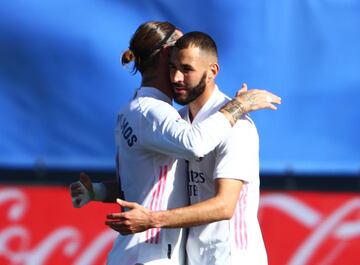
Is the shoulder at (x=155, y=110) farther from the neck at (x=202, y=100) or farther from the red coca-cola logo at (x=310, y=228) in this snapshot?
the red coca-cola logo at (x=310, y=228)

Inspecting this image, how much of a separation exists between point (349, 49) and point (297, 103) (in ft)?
1.67

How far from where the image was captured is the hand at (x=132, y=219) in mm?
3785

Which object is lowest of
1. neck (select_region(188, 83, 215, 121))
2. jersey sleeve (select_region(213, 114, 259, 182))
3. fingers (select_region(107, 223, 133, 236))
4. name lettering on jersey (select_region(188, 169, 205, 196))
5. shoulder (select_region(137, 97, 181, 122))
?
fingers (select_region(107, 223, 133, 236))

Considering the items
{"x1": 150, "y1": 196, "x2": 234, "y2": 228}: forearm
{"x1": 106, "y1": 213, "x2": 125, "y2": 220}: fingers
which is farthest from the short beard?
{"x1": 106, "y1": 213, "x2": 125, "y2": 220}: fingers

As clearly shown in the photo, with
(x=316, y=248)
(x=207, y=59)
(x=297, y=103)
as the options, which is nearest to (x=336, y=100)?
(x=297, y=103)

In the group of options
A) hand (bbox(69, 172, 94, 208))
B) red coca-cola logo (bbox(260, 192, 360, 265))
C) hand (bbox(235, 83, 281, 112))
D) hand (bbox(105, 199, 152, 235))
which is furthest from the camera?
red coca-cola logo (bbox(260, 192, 360, 265))

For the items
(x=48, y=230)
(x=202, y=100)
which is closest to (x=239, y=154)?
(x=202, y=100)

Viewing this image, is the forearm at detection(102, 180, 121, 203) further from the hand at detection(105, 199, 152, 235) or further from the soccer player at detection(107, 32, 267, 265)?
the hand at detection(105, 199, 152, 235)

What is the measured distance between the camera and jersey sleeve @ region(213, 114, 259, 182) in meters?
3.93

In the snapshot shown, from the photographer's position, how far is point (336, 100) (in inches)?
270

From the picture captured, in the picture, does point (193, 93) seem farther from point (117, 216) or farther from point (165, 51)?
point (117, 216)

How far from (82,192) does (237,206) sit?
72cm

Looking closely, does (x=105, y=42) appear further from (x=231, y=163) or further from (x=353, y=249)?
(x=231, y=163)

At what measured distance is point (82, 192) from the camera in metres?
4.35
